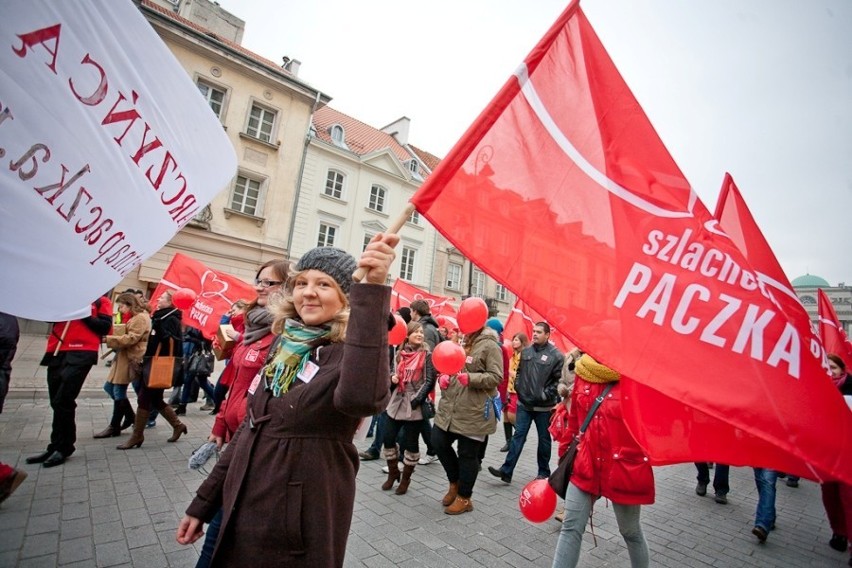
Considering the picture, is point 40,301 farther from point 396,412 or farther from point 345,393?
point 396,412

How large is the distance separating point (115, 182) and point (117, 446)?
4.79 metres

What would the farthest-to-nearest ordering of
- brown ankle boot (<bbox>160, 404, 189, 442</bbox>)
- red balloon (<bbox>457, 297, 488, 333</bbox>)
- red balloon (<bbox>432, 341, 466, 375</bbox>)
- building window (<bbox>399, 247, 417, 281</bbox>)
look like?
building window (<bbox>399, 247, 417, 281</bbox>)
brown ankle boot (<bbox>160, 404, 189, 442</bbox>)
red balloon (<bbox>457, 297, 488, 333</bbox>)
red balloon (<bbox>432, 341, 466, 375</bbox>)

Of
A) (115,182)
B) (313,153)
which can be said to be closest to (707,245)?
(115,182)

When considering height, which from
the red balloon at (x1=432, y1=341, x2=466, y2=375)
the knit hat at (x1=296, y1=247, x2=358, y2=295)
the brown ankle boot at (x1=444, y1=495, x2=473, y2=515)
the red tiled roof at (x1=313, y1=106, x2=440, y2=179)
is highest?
the red tiled roof at (x1=313, y1=106, x2=440, y2=179)

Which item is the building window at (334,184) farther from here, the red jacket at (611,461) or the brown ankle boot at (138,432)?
the red jacket at (611,461)

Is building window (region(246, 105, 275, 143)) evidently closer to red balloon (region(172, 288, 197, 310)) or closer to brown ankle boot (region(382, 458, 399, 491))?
red balloon (region(172, 288, 197, 310))

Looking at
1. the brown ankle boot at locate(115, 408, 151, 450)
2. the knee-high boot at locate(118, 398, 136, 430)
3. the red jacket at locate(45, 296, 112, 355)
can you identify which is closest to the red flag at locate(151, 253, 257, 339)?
the knee-high boot at locate(118, 398, 136, 430)

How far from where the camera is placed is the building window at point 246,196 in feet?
63.3

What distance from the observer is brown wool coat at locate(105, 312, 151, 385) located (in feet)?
18.3

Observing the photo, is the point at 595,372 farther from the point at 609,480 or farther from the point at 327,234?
the point at 327,234

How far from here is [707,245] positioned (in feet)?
6.10

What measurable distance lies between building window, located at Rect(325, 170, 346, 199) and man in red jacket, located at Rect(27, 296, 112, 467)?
18.9 metres

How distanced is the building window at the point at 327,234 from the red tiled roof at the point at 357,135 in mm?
4810

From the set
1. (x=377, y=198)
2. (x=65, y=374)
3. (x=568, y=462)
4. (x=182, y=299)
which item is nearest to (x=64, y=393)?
(x=65, y=374)
